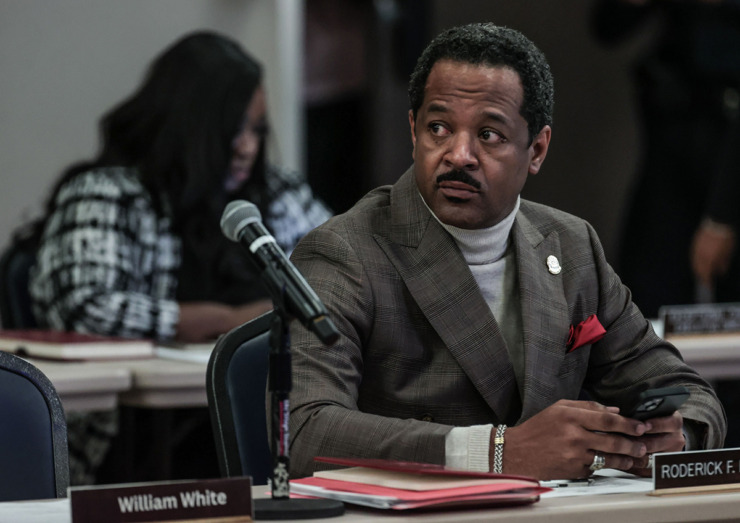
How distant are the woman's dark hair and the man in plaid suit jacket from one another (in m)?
1.62

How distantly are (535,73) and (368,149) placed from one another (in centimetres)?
412

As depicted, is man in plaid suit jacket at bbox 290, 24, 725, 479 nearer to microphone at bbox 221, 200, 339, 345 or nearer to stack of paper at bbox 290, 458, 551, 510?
stack of paper at bbox 290, 458, 551, 510

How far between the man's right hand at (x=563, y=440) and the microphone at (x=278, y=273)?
1.31 feet

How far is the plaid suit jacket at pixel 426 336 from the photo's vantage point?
5.76 ft

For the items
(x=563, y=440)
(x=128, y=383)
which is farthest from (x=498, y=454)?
(x=128, y=383)

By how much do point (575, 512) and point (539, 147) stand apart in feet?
2.46

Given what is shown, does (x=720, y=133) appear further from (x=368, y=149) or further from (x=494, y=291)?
(x=494, y=291)

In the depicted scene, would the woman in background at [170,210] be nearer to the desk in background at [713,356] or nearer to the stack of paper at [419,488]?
the desk in background at [713,356]

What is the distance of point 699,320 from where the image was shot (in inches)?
128

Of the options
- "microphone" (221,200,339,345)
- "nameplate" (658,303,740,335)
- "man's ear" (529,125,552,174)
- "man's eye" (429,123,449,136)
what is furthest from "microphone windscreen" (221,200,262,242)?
"nameplate" (658,303,740,335)

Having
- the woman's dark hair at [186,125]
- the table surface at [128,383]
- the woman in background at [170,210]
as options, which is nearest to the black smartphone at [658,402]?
the table surface at [128,383]

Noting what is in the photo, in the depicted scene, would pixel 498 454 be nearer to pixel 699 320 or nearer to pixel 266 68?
pixel 699 320

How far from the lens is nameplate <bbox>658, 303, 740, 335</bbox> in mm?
3189

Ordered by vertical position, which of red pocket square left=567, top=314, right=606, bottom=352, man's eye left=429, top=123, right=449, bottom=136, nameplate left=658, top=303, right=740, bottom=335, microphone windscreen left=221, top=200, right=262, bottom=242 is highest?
man's eye left=429, top=123, right=449, bottom=136
